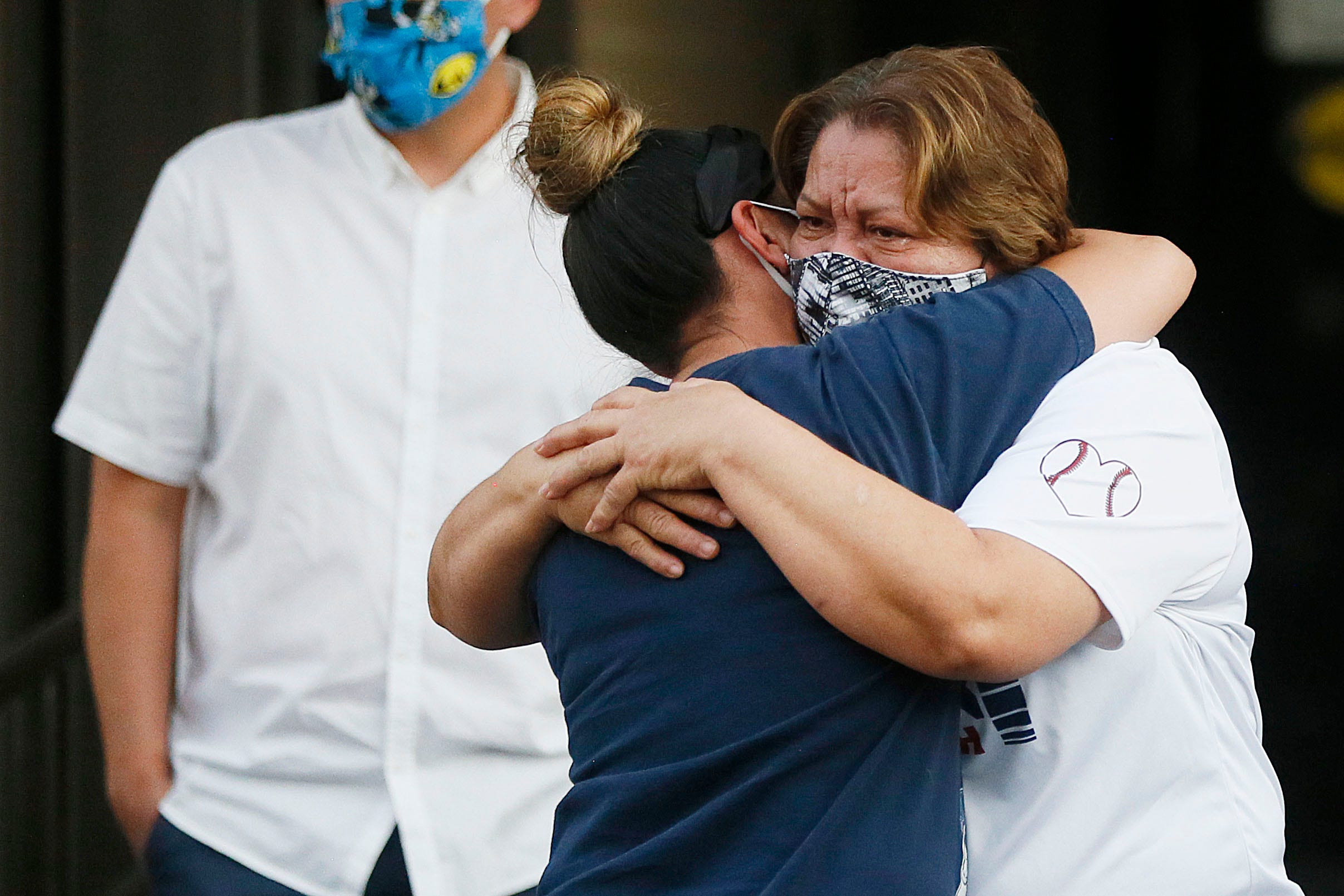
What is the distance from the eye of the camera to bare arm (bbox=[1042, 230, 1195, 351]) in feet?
5.28

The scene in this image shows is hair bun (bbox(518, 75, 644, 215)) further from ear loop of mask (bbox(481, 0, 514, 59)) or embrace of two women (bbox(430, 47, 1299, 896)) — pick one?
ear loop of mask (bbox(481, 0, 514, 59))

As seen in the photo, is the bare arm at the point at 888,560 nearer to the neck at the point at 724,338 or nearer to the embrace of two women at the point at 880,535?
the embrace of two women at the point at 880,535

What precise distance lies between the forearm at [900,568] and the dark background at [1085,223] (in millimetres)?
2888

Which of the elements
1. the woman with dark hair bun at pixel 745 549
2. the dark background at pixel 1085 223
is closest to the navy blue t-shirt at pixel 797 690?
the woman with dark hair bun at pixel 745 549

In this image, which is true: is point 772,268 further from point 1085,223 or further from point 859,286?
point 1085,223

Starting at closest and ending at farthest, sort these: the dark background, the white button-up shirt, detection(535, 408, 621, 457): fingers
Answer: detection(535, 408, 621, 457): fingers → the white button-up shirt → the dark background

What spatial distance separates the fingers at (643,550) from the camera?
1453 mm

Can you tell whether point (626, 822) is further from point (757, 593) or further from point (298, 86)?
point (298, 86)

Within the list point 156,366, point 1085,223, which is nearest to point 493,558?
point 156,366

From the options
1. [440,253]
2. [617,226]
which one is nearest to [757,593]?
[617,226]

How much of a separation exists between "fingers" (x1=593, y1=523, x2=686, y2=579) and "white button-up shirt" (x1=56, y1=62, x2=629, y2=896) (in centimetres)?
99

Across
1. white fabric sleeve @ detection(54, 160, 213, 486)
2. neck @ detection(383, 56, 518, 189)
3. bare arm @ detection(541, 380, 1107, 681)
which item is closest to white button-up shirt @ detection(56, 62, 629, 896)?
white fabric sleeve @ detection(54, 160, 213, 486)

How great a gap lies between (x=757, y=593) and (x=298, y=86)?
3369 mm

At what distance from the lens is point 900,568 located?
1327 mm
